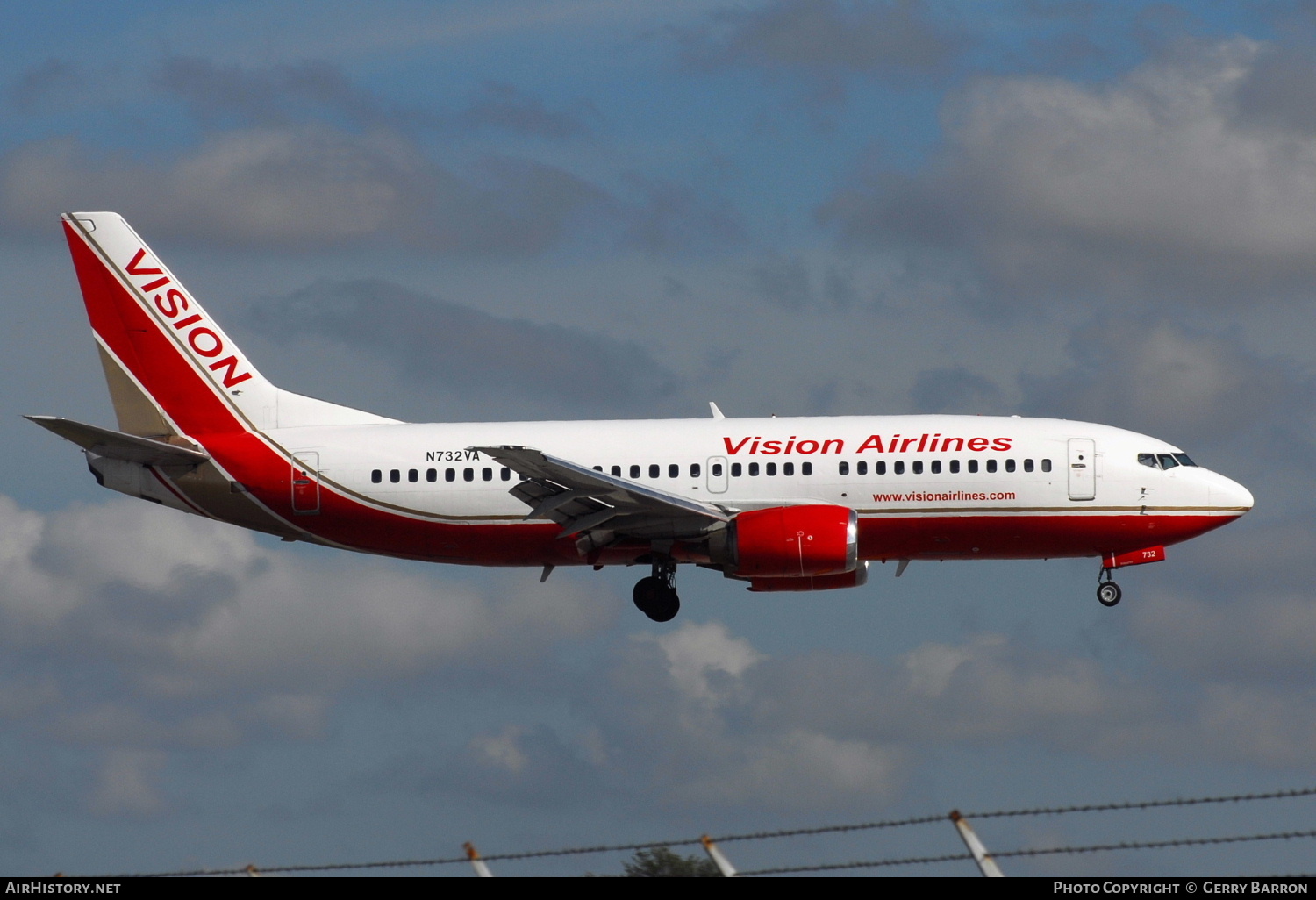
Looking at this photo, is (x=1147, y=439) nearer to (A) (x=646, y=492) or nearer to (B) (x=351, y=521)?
(A) (x=646, y=492)

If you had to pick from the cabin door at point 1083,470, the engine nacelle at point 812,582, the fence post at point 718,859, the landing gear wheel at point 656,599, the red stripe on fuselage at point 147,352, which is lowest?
the fence post at point 718,859

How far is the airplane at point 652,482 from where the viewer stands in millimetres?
49344

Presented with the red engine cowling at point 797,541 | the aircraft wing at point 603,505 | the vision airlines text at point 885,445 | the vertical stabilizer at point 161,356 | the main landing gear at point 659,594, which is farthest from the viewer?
the vertical stabilizer at point 161,356

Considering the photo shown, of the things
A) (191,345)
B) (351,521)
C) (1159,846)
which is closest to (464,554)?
(351,521)

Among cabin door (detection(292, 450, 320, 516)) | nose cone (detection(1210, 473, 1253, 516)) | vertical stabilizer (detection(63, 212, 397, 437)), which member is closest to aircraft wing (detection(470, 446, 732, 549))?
cabin door (detection(292, 450, 320, 516))

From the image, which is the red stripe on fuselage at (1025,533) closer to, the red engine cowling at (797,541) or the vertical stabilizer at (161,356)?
the red engine cowling at (797,541)

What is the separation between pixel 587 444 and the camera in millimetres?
51906

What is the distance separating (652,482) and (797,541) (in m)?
5.05

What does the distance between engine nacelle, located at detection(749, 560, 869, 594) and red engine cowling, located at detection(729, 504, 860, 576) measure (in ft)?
14.8

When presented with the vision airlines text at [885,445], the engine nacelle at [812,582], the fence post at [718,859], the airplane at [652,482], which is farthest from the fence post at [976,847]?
the engine nacelle at [812,582]

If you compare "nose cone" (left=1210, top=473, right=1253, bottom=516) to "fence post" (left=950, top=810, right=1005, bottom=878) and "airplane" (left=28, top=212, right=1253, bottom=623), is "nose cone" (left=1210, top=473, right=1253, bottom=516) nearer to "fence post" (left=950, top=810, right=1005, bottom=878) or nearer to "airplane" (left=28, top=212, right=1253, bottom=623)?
"airplane" (left=28, top=212, right=1253, bottom=623)

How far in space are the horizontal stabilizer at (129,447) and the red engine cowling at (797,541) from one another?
1706cm
